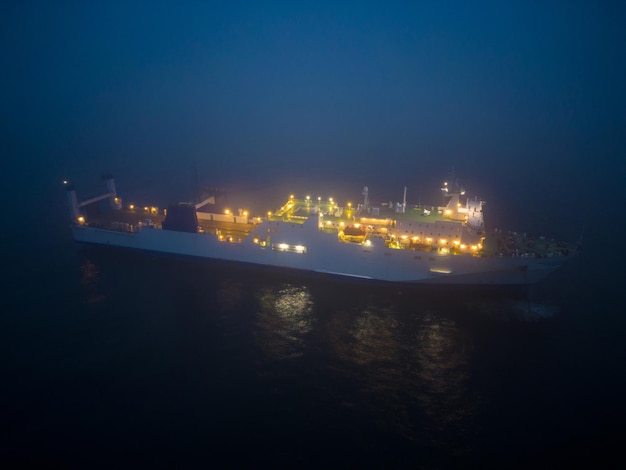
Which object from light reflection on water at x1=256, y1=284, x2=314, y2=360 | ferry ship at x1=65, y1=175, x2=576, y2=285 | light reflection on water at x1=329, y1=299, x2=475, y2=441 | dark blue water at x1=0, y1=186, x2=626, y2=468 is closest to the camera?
dark blue water at x1=0, y1=186, x2=626, y2=468

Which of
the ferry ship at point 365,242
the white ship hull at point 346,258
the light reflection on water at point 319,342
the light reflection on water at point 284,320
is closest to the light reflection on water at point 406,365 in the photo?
the light reflection on water at point 319,342

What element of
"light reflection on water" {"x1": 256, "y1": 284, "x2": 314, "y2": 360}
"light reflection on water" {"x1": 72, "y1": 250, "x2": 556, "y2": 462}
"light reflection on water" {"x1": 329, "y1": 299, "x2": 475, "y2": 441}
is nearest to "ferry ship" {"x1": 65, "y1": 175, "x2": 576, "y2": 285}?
"light reflection on water" {"x1": 72, "y1": 250, "x2": 556, "y2": 462}

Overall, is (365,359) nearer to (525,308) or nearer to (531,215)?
(525,308)

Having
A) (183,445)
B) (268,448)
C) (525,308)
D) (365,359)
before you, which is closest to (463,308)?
(525,308)

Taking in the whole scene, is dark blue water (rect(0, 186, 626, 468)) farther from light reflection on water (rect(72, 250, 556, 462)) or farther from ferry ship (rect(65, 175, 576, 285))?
ferry ship (rect(65, 175, 576, 285))

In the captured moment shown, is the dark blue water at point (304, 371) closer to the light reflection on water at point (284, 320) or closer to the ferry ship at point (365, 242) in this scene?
the light reflection on water at point (284, 320)
